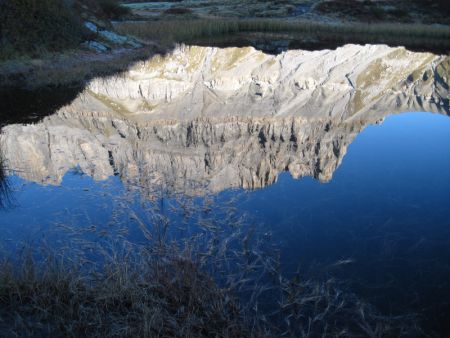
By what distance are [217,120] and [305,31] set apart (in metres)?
36.7

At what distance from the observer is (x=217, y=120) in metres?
16.8

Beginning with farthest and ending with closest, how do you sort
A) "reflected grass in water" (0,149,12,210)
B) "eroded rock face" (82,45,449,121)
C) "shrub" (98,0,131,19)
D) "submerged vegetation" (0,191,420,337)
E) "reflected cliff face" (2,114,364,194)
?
"shrub" (98,0,131,19), "eroded rock face" (82,45,449,121), "reflected cliff face" (2,114,364,194), "reflected grass in water" (0,149,12,210), "submerged vegetation" (0,191,420,337)

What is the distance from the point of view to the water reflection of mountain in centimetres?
1130

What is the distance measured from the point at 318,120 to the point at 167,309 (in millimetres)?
14362

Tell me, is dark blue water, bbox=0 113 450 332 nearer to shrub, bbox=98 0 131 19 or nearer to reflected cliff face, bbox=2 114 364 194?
reflected cliff face, bbox=2 114 364 194

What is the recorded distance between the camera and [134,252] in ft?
23.5

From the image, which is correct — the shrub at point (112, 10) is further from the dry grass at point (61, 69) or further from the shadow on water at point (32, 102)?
the shadow on water at point (32, 102)

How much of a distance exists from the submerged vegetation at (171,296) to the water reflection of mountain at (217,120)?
3.02 m

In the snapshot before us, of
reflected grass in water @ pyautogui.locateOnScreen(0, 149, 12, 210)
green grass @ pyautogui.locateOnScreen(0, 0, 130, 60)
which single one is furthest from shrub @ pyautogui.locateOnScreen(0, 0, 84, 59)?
reflected grass in water @ pyautogui.locateOnScreen(0, 149, 12, 210)

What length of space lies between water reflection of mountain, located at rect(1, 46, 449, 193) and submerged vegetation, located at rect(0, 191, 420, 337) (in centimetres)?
302

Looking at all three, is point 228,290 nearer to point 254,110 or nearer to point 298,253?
point 298,253

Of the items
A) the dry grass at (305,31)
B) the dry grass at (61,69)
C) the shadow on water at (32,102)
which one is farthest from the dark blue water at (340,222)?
the dry grass at (305,31)

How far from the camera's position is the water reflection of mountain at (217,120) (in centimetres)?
1130

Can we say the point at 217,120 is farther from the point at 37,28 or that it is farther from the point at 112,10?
the point at 112,10
